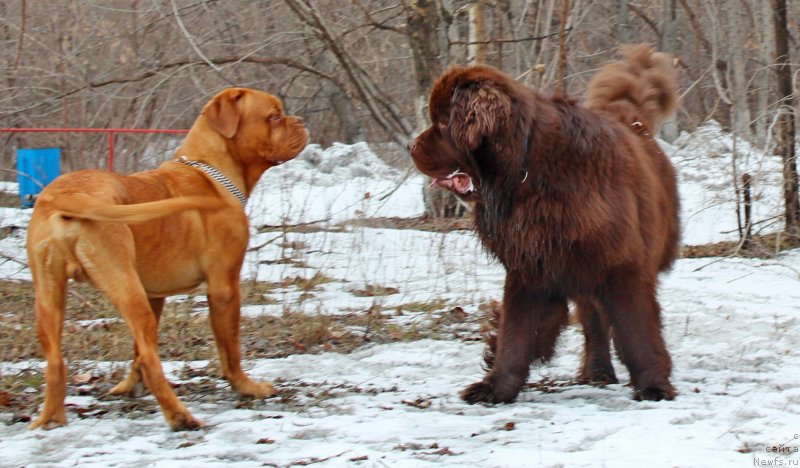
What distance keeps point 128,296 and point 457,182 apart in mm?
1735

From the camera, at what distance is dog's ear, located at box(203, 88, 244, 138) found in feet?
17.9

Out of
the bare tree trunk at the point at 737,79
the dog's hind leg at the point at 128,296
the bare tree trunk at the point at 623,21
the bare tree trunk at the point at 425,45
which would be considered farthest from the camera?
the bare tree trunk at the point at 623,21

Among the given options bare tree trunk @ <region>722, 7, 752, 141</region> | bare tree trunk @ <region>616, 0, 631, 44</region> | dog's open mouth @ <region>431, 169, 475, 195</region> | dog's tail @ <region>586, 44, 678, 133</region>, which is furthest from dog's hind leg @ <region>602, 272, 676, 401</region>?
bare tree trunk @ <region>616, 0, 631, 44</region>

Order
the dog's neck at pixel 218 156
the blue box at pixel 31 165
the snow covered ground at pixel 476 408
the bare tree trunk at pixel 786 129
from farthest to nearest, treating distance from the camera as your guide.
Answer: the blue box at pixel 31 165, the bare tree trunk at pixel 786 129, the dog's neck at pixel 218 156, the snow covered ground at pixel 476 408

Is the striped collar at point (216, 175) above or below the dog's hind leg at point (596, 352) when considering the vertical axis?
above

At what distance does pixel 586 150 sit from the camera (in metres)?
4.95

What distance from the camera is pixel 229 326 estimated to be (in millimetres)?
5086

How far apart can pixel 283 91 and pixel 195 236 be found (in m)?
10.8

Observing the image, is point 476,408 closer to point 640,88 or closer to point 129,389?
point 129,389

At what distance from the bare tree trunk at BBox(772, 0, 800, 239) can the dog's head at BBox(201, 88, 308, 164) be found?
509 centimetres

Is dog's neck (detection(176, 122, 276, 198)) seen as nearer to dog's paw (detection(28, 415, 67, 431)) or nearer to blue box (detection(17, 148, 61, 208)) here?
dog's paw (detection(28, 415, 67, 431))

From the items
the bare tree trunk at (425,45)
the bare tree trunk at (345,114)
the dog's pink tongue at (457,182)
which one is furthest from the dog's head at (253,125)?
the bare tree trunk at (345,114)

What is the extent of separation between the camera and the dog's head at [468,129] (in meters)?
4.82

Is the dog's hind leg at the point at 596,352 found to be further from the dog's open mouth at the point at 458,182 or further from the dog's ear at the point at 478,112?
the dog's ear at the point at 478,112
